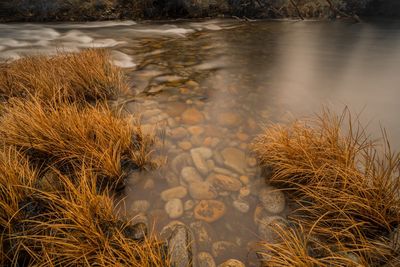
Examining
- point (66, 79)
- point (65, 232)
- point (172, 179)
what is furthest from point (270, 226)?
point (66, 79)

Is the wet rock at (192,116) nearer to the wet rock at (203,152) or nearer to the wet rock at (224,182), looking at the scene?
the wet rock at (203,152)

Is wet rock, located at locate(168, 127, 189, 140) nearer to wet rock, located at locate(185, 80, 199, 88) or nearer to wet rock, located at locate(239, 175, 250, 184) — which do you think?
wet rock, located at locate(239, 175, 250, 184)

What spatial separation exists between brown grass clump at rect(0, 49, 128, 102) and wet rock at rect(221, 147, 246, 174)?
1.80 meters

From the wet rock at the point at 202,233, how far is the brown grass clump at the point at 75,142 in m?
0.78

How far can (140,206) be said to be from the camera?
2.15 m

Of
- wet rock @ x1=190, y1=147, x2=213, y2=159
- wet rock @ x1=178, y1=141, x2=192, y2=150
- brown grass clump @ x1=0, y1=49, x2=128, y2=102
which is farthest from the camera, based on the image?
brown grass clump @ x1=0, y1=49, x2=128, y2=102

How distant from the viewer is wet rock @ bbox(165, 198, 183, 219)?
6.85ft

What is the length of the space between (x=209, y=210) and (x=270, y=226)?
1.62 feet

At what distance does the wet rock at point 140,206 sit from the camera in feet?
6.95

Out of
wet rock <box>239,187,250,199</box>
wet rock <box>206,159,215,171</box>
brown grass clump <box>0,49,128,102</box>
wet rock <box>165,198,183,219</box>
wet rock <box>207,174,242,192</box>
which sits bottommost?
wet rock <box>165,198,183,219</box>

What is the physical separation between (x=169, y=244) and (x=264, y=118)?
2219 mm

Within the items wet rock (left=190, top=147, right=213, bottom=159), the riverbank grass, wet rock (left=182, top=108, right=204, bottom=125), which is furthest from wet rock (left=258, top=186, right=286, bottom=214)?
wet rock (left=182, top=108, right=204, bottom=125)

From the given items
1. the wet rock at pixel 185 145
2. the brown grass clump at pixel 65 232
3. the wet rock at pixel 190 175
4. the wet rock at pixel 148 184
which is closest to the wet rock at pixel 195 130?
the wet rock at pixel 185 145

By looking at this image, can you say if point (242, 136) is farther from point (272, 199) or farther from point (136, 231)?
point (136, 231)
